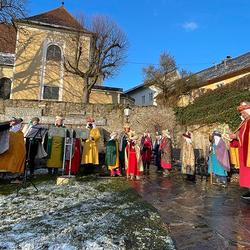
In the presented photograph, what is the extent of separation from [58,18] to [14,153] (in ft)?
86.5

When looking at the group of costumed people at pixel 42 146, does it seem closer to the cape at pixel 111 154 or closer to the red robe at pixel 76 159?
the red robe at pixel 76 159

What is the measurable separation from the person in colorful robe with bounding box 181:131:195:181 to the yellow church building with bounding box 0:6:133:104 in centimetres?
2068

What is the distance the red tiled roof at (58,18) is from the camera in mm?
29312

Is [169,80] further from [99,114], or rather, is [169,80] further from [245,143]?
[245,143]

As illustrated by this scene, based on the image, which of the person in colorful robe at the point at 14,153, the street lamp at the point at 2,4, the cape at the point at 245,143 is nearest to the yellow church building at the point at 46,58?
the street lamp at the point at 2,4

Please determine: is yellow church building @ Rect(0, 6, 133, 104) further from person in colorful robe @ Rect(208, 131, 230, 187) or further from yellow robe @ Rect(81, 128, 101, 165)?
person in colorful robe @ Rect(208, 131, 230, 187)

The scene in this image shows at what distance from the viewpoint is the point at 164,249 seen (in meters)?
3.42

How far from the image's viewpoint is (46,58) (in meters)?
29.6

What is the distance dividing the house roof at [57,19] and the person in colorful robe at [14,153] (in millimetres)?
22805

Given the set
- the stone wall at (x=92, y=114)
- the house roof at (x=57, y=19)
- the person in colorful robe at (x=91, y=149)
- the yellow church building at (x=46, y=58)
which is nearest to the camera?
the person in colorful robe at (x=91, y=149)

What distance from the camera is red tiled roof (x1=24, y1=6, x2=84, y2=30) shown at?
29312mm

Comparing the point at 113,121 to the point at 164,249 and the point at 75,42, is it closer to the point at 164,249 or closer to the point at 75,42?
the point at 75,42

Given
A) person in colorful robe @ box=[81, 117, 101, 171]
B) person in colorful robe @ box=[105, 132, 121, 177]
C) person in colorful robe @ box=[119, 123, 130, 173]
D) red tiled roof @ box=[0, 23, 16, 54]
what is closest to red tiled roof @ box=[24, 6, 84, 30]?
red tiled roof @ box=[0, 23, 16, 54]

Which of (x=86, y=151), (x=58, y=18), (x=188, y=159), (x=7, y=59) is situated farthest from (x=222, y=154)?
(x=7, y=59)
